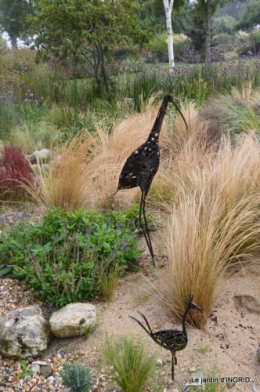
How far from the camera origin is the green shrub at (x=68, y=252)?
2.29m

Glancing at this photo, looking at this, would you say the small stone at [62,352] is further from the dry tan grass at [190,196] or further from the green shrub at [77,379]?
the dry tan grass at [190,196]

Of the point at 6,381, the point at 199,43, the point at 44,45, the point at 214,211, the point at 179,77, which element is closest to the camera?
the point at 6,381

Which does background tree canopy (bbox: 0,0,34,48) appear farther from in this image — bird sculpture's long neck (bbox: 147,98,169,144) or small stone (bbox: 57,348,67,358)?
small stone (bbox: 57,348,67,358)

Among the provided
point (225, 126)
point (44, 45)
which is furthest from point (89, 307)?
point (44, 45)

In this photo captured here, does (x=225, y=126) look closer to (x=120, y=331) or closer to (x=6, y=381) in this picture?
(x=120, y=331)

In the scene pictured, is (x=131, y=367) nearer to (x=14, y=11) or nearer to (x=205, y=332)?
(x=205, y=332)

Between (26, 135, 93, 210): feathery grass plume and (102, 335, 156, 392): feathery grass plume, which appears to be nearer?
(102, 335, 156, 392): feathery grass plume

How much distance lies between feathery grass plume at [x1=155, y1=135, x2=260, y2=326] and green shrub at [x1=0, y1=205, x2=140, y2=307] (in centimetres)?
33

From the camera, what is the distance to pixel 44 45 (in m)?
9.13

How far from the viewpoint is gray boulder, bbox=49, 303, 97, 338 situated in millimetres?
2053

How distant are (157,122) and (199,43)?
22803 millimetres

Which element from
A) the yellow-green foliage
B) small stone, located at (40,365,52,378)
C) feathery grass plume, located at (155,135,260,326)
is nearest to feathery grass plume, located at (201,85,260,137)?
feathery grass plume, located at (155,135,260,326)

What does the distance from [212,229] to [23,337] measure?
1075 millimetres

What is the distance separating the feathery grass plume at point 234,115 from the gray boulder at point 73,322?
2.62 m
